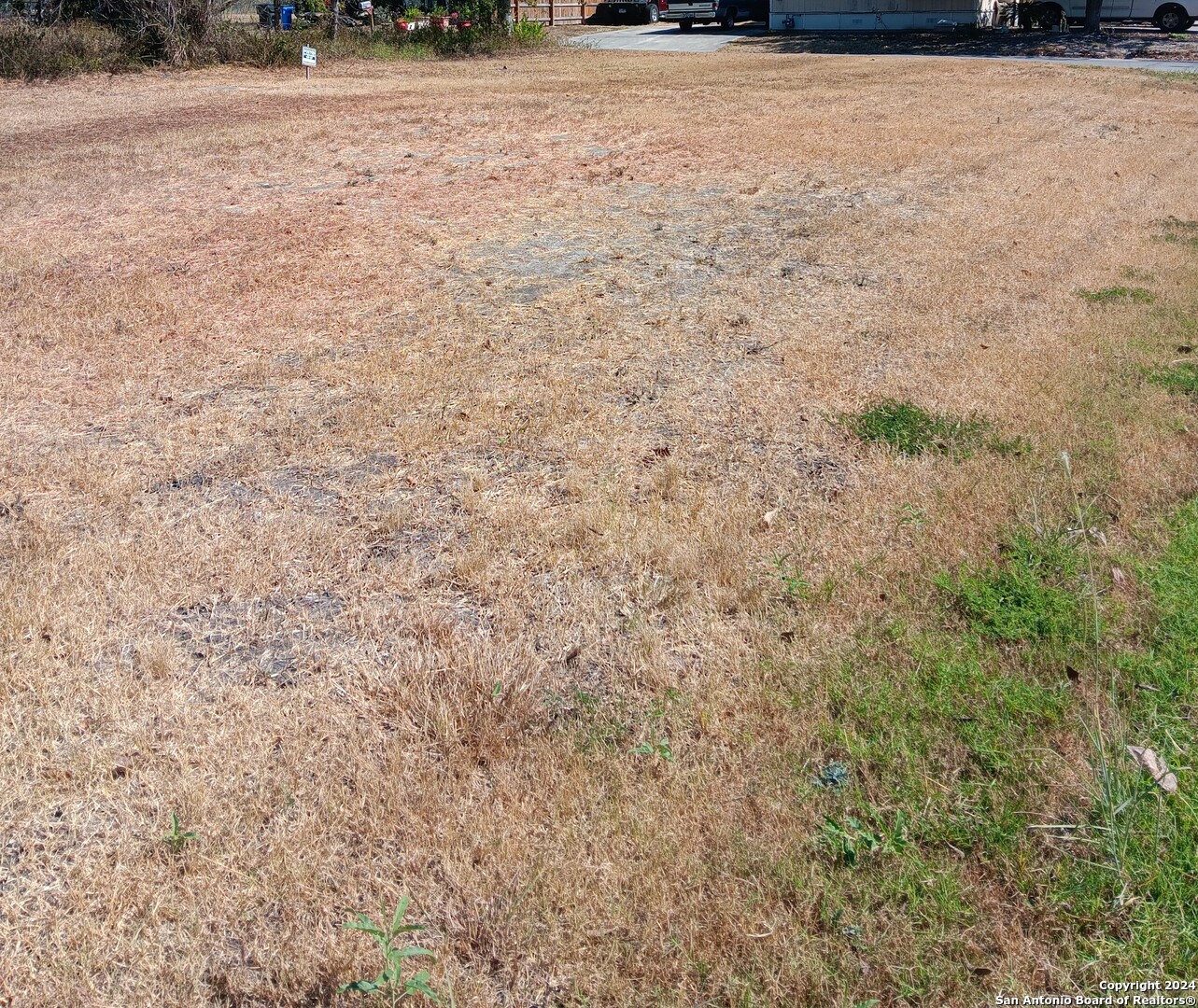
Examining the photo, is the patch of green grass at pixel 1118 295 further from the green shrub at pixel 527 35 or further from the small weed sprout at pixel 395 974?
the green shrub at pixel 527 35

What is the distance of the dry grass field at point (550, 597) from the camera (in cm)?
271

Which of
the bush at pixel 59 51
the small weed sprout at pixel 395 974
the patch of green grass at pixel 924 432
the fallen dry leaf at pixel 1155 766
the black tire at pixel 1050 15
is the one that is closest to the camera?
the small weed sprout at pixel 395 974

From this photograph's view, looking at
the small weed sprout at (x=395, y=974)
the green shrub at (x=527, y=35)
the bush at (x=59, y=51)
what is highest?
the green shrub at (x=527, y=35)

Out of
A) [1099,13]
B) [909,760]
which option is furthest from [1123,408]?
[1099,13]

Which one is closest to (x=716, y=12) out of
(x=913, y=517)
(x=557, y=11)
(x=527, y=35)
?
(x=557, y=11)

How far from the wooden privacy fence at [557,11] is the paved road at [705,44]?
3424mm

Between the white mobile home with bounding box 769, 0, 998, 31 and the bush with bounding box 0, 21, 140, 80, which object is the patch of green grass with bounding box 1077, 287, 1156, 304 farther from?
the white mobile home with bounding box 769, 0, 998, 31

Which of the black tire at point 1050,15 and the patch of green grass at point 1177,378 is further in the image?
the black tire at point 1050,15

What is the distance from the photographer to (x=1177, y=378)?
6.20m

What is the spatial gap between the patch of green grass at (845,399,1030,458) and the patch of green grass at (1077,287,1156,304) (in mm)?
2956

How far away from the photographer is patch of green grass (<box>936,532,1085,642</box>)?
3805mm

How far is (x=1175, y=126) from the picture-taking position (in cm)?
1702

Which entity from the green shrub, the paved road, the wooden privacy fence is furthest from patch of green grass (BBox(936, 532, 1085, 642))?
the wooden privacy fence

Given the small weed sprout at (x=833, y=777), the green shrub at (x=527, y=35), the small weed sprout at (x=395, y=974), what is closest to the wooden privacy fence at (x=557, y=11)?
the green shrub at (x=527, y=35)
